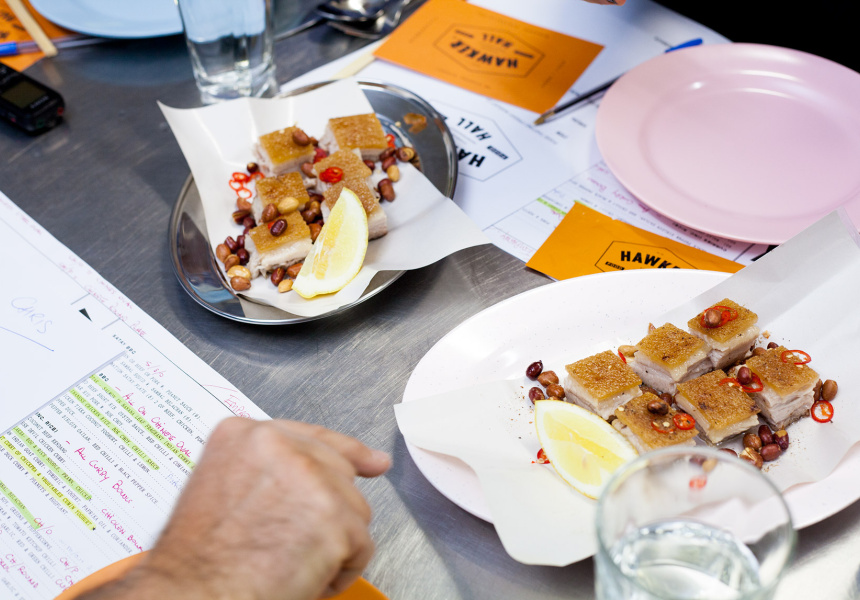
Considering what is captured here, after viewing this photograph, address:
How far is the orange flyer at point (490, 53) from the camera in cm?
224

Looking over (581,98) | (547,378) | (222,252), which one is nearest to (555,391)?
(547,378)

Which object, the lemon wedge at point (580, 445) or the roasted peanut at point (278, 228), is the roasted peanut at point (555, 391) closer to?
the lemon wedge at point (580, 445)

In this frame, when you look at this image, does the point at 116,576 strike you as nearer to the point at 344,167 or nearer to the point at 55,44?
the point at 344,167

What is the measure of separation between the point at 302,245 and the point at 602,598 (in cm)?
110

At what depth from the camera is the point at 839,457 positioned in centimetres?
121

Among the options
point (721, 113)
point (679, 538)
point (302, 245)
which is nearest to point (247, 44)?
point (302, 245)

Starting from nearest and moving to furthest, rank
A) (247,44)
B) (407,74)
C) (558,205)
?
(558,205) → (247,44) → (407,74)

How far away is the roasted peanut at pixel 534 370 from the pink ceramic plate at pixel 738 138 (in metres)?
0.56

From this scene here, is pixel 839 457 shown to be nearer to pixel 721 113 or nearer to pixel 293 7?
pixel 721 113

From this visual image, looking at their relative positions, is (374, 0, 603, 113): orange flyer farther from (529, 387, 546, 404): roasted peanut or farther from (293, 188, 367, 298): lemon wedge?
(529, 387, 546, 404): roasted peanut

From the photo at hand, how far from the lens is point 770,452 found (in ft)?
4.18

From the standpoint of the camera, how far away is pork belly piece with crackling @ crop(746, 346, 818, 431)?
51.6 inches

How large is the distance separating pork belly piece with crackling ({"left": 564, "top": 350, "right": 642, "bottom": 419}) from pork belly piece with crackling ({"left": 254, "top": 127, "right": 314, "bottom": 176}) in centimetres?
96

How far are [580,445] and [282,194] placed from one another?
99cm
